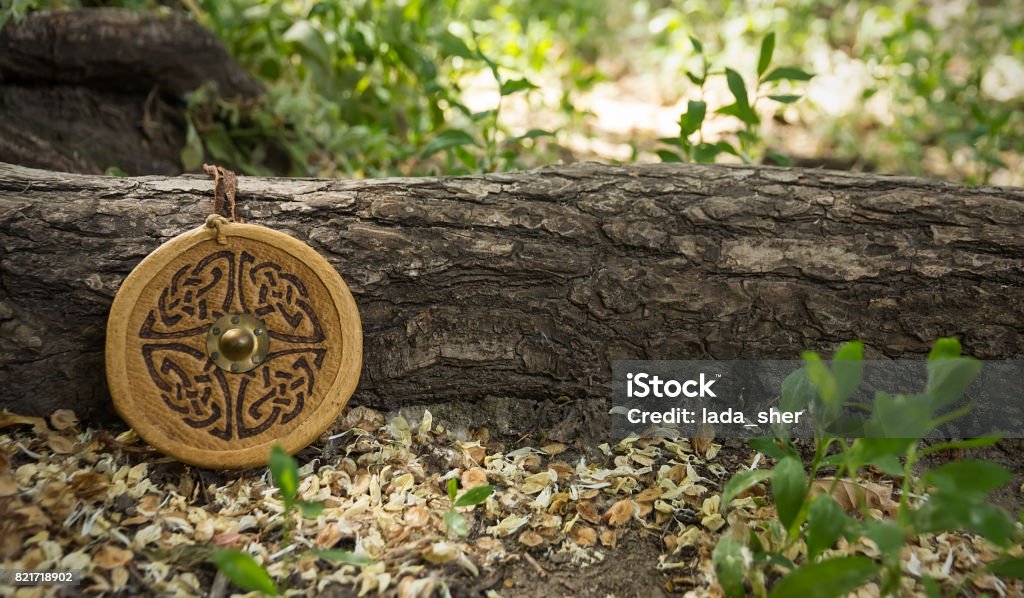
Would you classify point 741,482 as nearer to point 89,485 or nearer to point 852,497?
point 852,497

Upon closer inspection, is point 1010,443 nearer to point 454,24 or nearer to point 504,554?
point 504,554

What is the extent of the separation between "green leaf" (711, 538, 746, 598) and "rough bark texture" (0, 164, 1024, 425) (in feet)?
1.89

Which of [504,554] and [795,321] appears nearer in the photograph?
[504,554]

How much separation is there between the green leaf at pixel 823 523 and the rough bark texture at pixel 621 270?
613 millimetres

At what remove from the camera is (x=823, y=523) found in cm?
130

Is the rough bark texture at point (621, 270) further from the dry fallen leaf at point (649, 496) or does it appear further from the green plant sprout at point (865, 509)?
the green plant sprout at point (865, 509)

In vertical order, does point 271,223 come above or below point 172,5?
below

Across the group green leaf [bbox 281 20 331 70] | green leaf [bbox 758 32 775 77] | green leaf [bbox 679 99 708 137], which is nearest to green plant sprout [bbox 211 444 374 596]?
green leaf [bbox 679 99 708 137]

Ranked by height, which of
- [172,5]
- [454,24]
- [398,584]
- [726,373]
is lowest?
[398,584]

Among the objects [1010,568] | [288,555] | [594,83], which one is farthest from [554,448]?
[594,83]

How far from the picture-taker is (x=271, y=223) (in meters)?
1.76

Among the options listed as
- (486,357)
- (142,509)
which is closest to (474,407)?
(486,357)

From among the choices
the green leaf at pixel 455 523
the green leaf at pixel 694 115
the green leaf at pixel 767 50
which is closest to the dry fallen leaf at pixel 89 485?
the green leaf at pixel 455 523

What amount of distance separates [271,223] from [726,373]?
3.75 feet
